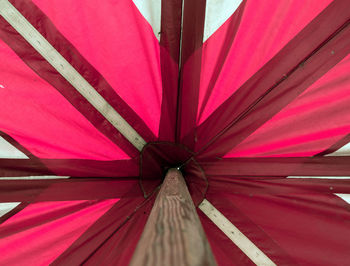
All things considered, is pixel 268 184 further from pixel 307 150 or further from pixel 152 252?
pixel 152 252

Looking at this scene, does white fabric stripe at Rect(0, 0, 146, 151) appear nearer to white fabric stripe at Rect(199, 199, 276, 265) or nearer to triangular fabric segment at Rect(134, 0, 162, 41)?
triangular fabric segment at Rect(134, 0, 162, 41)

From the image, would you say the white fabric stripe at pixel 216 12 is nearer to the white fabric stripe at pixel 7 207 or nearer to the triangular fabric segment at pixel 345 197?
the triangular fabric segment at pixel 345 197

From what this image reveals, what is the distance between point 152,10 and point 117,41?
0.18m

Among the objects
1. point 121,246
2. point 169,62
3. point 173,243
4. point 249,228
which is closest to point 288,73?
point 169,62

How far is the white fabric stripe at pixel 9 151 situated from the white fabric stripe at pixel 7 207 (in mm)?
217

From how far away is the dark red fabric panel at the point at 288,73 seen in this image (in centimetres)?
101

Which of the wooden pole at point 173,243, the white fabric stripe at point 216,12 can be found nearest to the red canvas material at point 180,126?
the white fabric stripe at point 216,12

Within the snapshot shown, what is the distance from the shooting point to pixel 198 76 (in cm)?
118

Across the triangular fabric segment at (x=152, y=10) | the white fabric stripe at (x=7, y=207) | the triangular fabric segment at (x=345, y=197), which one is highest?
the triangular fabric segment at (x=152, y=10)

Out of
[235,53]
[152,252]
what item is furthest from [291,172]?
[152,252]

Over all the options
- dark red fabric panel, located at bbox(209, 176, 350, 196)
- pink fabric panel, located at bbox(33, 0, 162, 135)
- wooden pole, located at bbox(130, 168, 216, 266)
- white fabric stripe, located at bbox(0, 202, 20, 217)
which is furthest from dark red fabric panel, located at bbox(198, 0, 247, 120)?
white fabric stripe, located at bbox(0, 202, 20, 217)

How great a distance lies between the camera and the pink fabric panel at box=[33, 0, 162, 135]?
3.22 feet

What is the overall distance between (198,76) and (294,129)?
20.1 inches

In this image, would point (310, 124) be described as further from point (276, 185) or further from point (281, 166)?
point (276, 185)
